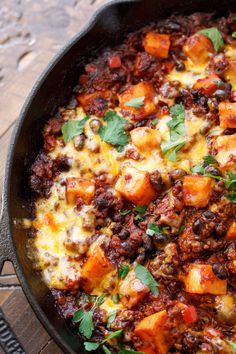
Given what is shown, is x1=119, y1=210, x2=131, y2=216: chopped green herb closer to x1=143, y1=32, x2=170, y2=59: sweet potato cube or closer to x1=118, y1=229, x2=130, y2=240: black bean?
x1=118, y1=229, x2=130, y2=240: black bean

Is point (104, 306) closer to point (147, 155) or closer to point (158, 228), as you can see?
point (158, 228)

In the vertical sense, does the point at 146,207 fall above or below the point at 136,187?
below

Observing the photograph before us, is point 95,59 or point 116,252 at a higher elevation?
point 95,59

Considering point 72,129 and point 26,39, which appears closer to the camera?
point 72,129

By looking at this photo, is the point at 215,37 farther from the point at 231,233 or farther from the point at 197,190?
the point at 231,233

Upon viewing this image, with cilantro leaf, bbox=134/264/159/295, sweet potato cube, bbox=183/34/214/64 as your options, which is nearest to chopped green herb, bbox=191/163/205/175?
cilantro leaf, bbox=134/264/159/295

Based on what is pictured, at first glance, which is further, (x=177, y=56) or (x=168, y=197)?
(x=177, y=56)

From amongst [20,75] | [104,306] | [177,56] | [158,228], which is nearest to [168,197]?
[158,228]

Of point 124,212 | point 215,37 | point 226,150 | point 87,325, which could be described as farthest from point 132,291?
point 215,37
